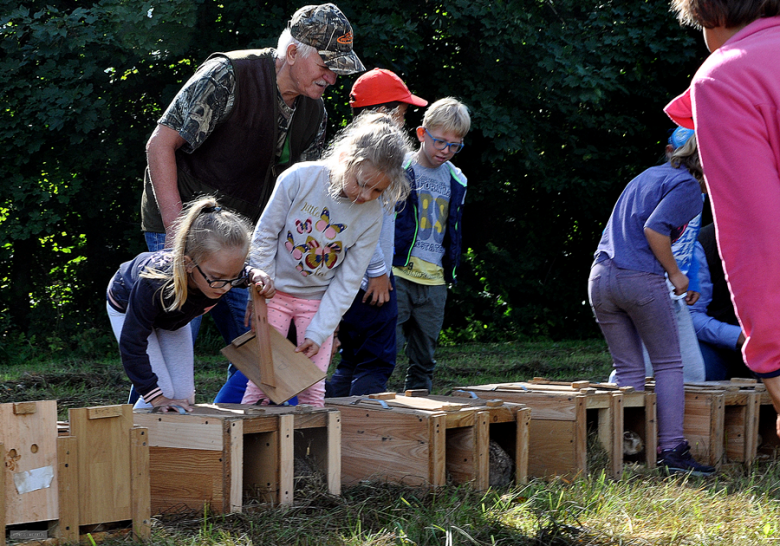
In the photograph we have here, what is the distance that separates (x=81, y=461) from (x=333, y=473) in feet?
3.14

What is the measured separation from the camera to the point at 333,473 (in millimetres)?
3105

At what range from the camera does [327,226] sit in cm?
363

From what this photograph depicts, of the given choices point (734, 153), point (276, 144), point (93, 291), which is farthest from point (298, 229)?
point (93, 291)

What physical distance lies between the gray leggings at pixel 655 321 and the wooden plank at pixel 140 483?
Result: 2407 mm

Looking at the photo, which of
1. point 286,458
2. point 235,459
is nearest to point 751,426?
point 286,458

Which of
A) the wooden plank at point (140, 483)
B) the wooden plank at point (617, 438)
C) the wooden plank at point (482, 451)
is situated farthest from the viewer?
the wooden plank at point (617, 438)

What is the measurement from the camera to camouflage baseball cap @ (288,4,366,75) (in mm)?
3555

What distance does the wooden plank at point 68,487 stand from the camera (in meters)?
2.45

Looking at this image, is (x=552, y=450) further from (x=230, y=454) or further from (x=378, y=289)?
(x=230, y=454)

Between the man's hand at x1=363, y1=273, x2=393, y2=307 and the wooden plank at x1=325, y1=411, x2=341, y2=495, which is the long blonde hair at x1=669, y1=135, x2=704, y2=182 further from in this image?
the wooden plank at x1=325, y1=411, x2=341, y2=495

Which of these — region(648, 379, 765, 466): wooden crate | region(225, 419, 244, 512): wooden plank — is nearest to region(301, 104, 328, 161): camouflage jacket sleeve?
region(225, 419, 244, 512): wooden plank

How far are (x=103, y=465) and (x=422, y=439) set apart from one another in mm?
1170

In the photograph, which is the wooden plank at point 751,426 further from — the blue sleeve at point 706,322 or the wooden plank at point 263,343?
the wooden plank at point 263,343

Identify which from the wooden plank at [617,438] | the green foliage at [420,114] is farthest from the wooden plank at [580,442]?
the green foliage at [420,114]
